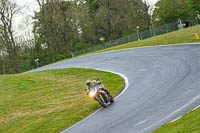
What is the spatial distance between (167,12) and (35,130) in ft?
234

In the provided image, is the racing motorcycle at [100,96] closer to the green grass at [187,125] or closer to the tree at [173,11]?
the green grass at [187,125]

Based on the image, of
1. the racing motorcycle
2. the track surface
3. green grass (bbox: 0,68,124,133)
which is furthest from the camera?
green grass (bbox: 0,68,124,133)

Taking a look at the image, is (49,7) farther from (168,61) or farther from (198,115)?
(198,115)

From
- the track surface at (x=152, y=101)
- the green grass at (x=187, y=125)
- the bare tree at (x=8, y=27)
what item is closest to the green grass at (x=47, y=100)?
the track surface at (x=152, y=101)

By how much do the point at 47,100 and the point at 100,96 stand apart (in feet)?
20.5

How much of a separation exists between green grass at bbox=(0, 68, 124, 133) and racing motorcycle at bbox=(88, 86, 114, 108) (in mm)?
720

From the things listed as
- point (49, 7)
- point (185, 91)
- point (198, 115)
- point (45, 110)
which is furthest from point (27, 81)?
point (49, 7)

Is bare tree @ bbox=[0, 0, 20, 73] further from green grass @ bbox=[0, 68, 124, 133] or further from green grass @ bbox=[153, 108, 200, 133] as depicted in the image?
green grass @ bbox=[153, 108, 200, 133]

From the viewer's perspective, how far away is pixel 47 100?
66.2ft

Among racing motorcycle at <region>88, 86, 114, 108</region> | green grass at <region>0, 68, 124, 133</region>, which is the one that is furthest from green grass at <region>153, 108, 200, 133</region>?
green grass at <region>0, 68, 124, 133</region>

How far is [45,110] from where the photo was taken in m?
17.7

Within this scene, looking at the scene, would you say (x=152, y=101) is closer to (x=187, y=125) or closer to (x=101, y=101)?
(x=101, y=101)

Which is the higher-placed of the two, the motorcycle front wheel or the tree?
the tree

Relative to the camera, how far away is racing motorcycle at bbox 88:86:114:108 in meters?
14.5
